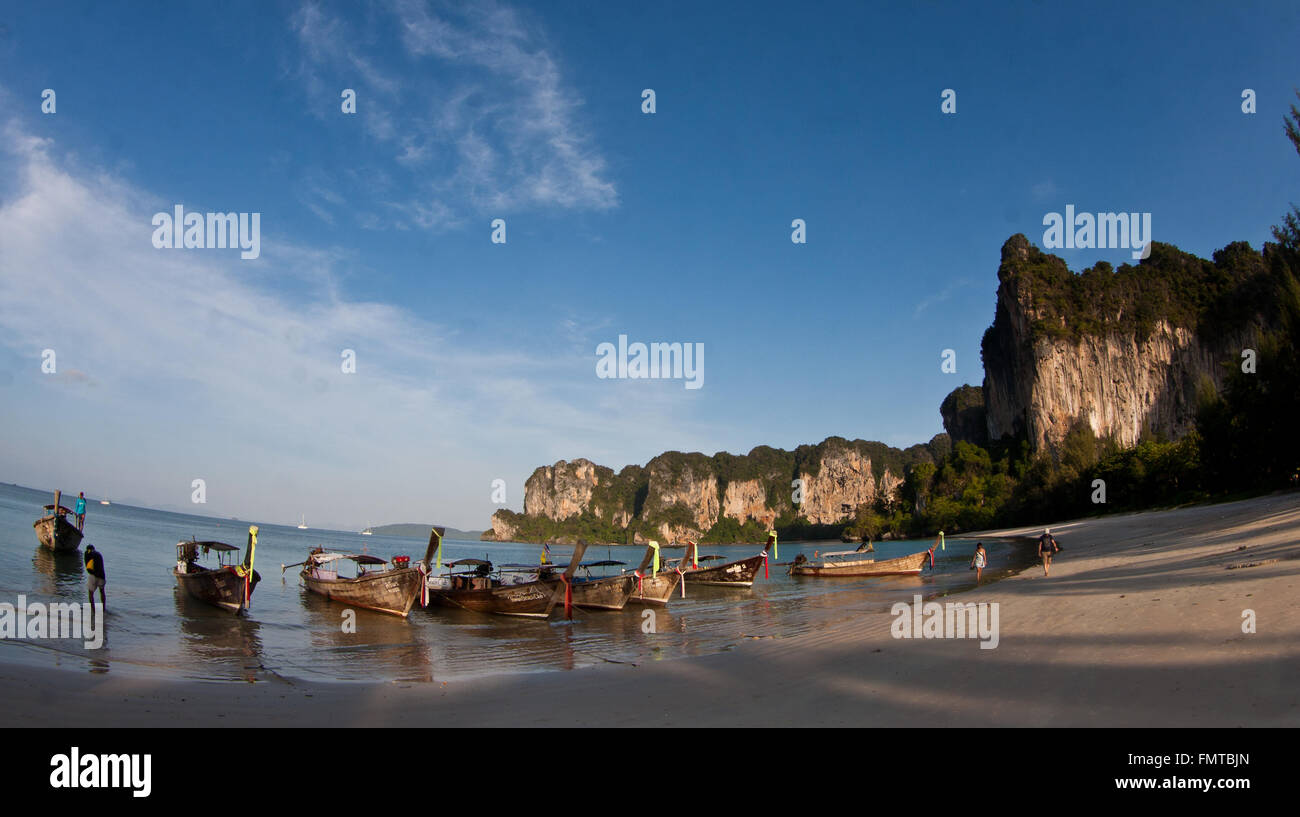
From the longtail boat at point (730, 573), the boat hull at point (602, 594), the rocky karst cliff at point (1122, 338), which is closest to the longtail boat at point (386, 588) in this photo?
the boat hull at point (602, 594)

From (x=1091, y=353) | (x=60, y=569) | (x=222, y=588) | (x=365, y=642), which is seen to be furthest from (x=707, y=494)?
(x=365, y=642)

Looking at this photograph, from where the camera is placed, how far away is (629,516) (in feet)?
598

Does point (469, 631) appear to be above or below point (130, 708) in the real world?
below

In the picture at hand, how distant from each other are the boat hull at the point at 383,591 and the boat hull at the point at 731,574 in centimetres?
1530

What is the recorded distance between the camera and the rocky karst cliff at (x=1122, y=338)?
92.1m

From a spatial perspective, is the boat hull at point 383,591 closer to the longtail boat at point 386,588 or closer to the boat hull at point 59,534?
the longtail boat at point 386,588

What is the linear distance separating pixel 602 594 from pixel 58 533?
85.8ft

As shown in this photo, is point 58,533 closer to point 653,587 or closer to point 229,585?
point 229,585

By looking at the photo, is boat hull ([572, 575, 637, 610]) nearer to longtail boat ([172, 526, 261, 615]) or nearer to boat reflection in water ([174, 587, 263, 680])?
boat reflection in water ([174, 587, 263, 680])

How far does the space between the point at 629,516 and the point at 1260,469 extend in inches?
5965
